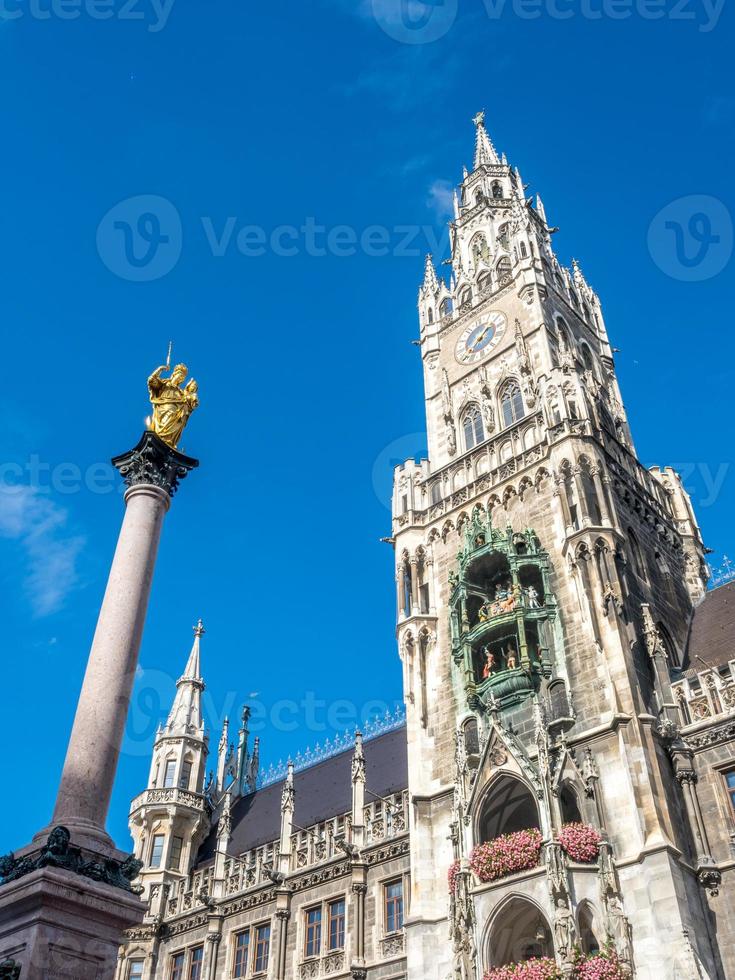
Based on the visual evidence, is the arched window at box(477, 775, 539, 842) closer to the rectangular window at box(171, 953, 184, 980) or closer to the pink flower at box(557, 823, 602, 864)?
the pink flower at box(557, 823, 602, 864)

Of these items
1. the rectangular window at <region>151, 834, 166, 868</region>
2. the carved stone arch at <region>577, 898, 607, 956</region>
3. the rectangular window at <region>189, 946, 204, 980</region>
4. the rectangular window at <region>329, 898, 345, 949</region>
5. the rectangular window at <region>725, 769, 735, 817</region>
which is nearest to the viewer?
the carved stone arch at <region>577, 898, 607, 956</region>

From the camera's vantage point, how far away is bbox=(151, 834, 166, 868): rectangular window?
4028 cm

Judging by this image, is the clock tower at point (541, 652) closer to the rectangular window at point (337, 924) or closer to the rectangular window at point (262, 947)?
the rectangular window at point (337, 924)

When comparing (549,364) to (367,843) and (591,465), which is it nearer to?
(591,465)

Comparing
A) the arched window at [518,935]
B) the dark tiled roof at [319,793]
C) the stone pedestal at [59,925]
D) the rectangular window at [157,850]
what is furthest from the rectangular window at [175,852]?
the stone pedestal at [59,925]

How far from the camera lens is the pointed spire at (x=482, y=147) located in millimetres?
54375

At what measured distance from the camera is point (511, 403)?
3791cm

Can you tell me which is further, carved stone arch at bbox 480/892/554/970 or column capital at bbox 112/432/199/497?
carved stone arch at bbox 480/892/554/970

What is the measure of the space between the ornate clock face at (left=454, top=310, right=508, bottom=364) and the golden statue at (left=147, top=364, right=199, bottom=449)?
19.6 m

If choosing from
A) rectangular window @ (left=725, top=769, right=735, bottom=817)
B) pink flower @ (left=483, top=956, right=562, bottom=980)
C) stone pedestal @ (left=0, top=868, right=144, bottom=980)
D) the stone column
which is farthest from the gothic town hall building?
the stone column

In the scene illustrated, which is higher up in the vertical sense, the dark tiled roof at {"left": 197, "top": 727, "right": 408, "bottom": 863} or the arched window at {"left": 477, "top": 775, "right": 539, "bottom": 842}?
the dark tiled roof at {"left": 197, "top": 727, "right": 408, "bottom": 863}

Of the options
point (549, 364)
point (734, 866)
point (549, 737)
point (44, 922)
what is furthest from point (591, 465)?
point (44, 922)

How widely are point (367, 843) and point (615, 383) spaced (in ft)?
74.0

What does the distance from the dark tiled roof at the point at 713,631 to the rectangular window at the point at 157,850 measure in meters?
23.7
